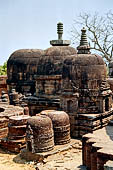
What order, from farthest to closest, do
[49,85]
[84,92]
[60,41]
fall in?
[60,41]
[49,85]
[84,92]

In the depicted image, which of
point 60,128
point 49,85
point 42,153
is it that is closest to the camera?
point 42,153

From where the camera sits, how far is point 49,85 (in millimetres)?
13391

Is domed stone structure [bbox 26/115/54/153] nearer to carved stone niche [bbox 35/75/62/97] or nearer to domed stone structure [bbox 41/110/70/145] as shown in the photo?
domed stone structure [bbox 41/110/70/145]

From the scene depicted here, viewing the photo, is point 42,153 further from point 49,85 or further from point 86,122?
point 49,85

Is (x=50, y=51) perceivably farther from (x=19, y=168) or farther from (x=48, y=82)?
(x=19, y=168)

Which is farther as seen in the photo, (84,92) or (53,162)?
(84,92)

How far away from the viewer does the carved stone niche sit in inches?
519

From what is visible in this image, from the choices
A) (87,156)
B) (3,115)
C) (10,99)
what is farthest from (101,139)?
(10,99)

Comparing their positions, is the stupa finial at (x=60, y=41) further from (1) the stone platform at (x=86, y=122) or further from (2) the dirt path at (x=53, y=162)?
(2) the dirt path at (x=53, y=162)

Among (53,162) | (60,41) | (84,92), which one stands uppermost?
(60,41)

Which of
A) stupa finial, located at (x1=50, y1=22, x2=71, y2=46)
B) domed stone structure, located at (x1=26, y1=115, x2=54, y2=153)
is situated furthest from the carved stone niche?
domed stone structure, located at (x1=26, y1=115, x2=54, y2=153)

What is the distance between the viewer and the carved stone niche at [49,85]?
43.3ft

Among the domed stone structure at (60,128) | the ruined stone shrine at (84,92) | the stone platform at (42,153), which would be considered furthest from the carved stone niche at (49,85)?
the stone platform at (42,153)

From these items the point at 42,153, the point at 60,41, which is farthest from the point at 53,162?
the point at 60,41
